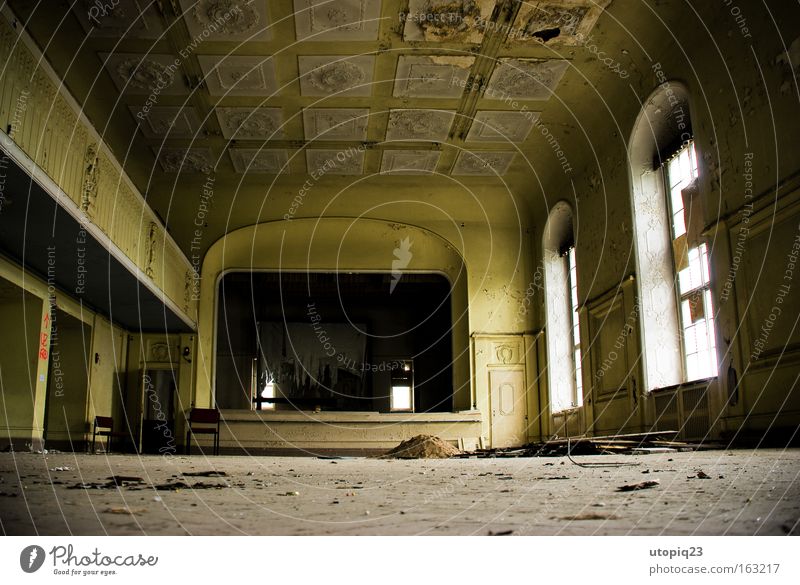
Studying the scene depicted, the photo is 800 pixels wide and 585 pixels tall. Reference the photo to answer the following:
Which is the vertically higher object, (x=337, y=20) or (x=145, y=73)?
(x=337, y=20)

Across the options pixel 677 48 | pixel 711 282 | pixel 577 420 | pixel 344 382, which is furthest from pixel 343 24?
pixel 344 382

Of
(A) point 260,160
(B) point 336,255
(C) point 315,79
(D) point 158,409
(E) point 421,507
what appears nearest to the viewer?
(E) point 421,507

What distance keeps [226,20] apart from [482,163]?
6799 mm

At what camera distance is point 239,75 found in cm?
1171

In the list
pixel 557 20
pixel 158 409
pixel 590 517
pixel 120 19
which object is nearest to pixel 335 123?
pixel 120 19

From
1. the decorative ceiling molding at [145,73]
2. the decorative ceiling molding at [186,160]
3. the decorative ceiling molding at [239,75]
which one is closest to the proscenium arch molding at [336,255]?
the decorative ceiling molding at [186,160]

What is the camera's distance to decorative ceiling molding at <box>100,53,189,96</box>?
11.2 metres

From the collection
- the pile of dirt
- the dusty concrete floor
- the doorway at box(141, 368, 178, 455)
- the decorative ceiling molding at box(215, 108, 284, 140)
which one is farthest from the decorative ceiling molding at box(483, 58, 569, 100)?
the doorway at box(141, 368, 178, 455)

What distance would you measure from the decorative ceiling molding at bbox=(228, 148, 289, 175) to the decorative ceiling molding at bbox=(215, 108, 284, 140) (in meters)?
0.62

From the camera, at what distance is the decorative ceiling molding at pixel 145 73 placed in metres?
11.2

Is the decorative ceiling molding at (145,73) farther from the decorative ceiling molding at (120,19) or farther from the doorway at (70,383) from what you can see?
the doorway at (70,383)

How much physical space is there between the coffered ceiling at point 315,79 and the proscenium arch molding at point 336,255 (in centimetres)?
144

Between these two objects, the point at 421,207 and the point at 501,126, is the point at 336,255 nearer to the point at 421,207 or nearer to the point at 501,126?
the point at 421,207

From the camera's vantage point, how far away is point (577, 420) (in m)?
13.5
